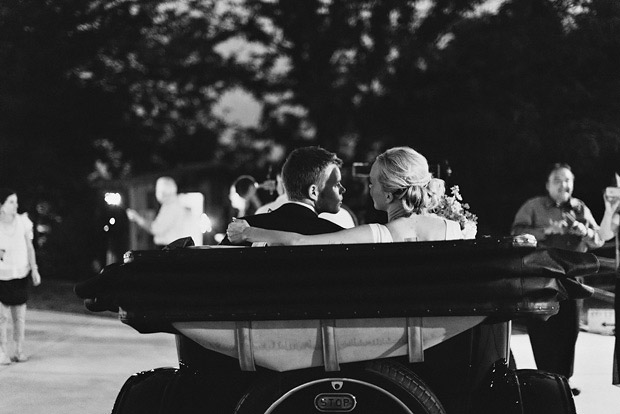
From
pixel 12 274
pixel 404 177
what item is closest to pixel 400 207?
pixel 404 177

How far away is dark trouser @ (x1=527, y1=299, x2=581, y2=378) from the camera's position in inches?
241

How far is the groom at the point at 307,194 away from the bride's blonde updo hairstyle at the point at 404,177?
30cm

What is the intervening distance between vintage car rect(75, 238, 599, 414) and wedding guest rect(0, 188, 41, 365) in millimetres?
5134

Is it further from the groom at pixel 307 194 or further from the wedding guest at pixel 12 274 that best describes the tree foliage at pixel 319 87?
the groom at pixel 307 194

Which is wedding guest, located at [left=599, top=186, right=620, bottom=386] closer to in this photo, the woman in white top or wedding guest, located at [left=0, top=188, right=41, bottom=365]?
the woman in white top

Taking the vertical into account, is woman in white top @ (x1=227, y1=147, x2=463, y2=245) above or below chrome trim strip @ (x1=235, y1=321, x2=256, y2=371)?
above

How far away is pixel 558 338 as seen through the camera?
20.1 ft

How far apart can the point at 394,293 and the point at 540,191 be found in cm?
1796

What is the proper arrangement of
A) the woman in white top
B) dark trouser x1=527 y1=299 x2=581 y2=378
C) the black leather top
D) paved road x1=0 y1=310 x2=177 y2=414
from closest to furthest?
the black leather top → the woman in white top → dark trouser x1=527 y1=299 x2=581 y2=378 → paved road x1=0 y1=310 x2=177 y2=414

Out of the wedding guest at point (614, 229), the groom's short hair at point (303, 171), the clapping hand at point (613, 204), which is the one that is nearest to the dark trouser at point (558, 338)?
the wedding guest at point (614, 229)

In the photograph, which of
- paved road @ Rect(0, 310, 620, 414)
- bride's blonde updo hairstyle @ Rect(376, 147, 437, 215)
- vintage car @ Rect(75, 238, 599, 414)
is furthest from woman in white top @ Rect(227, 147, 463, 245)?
paved road @ Rect(0, 310, 620, 414)

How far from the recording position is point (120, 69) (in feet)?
78.2

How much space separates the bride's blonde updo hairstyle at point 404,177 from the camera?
376cm

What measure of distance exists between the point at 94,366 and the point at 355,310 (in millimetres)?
5344
